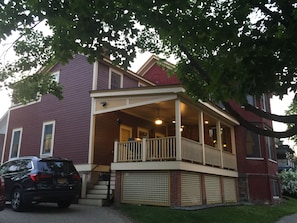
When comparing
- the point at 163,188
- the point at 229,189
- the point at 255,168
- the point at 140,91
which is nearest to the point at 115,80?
the point at 140,91

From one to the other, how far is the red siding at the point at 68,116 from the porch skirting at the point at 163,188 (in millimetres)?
3051

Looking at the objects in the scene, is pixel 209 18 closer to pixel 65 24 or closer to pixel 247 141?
pixel 65 24

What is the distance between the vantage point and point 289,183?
22.8 metres

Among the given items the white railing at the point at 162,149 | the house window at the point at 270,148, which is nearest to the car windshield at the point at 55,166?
the white railing at the point at 162,149

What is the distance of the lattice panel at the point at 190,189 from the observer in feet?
37.7

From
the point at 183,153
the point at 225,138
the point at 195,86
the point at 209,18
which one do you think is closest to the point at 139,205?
the point at 183,153

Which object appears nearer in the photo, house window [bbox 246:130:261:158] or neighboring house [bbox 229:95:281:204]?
neighboring house [bbox 229:95:281:204]

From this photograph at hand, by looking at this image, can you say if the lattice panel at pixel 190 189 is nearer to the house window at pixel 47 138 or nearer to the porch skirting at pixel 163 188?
the porch skirting at pixel 163 188

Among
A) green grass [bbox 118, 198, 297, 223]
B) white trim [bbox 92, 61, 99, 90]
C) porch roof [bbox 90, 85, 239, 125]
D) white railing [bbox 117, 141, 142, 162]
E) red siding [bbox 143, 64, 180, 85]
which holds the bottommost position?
green grass [bbox 118, 198, 297, 223]

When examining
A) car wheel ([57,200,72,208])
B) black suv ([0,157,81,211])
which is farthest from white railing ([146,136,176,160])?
car wheel ([57,200,72,208])

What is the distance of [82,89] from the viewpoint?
15.7m

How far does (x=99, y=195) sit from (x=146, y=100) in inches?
175

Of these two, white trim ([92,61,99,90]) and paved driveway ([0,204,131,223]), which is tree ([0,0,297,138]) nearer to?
paved driveway ([0,204,131,223])

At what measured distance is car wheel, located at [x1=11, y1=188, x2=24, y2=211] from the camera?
376 inches
